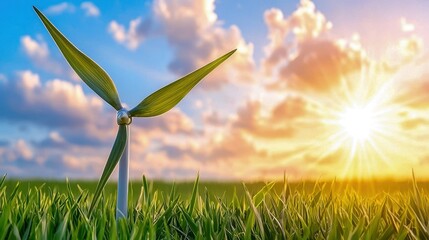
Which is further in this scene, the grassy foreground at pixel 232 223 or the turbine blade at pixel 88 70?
the turbine blade at pixel 88 70

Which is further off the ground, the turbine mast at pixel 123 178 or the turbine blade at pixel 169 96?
the turbine blade at pixel 169 96

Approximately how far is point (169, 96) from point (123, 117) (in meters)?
0.19

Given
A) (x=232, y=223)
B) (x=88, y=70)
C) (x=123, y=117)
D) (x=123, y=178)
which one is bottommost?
(x=232, y=223)

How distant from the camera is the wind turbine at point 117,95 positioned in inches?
75.6

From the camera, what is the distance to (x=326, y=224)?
194 cm

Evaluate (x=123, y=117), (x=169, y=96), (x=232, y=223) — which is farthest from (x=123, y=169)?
(x=232, y=223)

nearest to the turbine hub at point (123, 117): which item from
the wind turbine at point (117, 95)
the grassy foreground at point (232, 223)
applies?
the wind turbine at point (117, 95)

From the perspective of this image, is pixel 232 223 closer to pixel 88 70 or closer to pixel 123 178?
pixel 123 178

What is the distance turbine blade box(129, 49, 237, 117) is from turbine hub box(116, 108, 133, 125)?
0.08 feet

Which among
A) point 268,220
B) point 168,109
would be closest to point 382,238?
point 268,220

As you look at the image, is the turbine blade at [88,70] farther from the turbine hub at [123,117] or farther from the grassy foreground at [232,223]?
the grassy foreground at [232,223]

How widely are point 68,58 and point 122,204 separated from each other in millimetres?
591

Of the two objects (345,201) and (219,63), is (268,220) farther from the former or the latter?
(345,201)

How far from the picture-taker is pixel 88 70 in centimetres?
199
